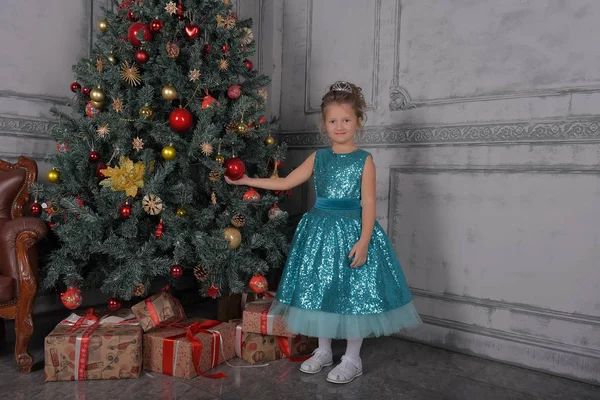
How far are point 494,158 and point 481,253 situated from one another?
1.77 feet

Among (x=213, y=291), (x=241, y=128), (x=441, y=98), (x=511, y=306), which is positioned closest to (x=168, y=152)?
(x=241, y=128)

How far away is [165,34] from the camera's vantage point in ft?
8.07

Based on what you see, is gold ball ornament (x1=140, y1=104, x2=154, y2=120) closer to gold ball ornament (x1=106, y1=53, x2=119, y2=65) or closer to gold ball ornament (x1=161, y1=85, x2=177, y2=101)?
gold ball ornament (x1=161, y1=85, x2=177, y2=101)

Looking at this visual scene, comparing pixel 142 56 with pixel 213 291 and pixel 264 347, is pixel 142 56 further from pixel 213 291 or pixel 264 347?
pixel 264 347

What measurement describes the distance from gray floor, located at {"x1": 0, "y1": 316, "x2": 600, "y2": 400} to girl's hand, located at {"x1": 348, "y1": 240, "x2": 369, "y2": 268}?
22.6 inches

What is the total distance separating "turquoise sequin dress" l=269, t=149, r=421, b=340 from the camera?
228 centimetres

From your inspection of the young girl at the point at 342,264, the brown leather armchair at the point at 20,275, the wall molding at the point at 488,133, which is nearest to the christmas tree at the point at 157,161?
the brown leather armchair at the point at 20,275

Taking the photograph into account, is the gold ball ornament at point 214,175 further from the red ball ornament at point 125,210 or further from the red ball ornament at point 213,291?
the red ball ornament at point 213,291

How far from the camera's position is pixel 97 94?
7.95 feet

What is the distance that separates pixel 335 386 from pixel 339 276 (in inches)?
19.9

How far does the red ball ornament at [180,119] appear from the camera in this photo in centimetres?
235

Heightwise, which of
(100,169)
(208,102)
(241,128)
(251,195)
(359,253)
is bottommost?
(359,253)

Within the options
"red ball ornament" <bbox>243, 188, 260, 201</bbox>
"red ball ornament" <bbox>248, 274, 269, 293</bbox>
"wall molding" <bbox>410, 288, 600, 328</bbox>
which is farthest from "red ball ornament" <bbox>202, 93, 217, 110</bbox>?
"wall molding" <bbox>410, 288, 600, 328</bbox>

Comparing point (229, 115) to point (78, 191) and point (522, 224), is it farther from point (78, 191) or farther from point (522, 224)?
point (522, 224)
